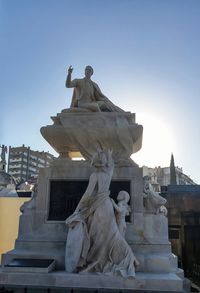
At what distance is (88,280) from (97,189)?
6.03 feet

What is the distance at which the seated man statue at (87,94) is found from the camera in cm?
888

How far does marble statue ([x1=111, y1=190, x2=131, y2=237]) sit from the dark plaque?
24.3 inches

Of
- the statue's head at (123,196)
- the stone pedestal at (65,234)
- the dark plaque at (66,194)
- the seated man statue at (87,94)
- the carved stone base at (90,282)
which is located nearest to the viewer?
the carved stone base at (90,282)

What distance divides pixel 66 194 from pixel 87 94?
290cm

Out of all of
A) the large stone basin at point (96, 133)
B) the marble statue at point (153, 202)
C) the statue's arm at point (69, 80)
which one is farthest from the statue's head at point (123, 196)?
the statue's arm at point (69, 80)

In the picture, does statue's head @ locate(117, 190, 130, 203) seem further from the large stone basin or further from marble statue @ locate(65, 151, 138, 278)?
the large stone basin

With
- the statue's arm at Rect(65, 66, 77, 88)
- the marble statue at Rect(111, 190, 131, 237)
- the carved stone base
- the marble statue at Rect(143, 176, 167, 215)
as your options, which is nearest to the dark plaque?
the marble statue at Rect(143, 176, 167, 215)

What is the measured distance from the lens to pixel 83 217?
6.83 meters

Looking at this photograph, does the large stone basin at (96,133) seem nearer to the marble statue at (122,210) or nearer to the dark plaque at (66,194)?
the dark plaque at (66,194)

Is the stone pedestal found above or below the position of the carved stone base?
above

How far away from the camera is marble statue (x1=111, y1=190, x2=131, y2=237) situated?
682 cm

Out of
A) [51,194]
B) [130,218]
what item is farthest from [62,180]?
[130,218]

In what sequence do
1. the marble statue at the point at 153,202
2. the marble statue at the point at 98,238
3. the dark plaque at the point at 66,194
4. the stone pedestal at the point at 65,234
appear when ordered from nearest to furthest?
1. the stone pedestal at the point at 65,234
2. the marble statue at the point at 98,238
3. the marble statue at the point at 153,202
4. the dark plaque at the point at 66,194

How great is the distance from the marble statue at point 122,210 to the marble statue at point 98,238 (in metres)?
0.18
